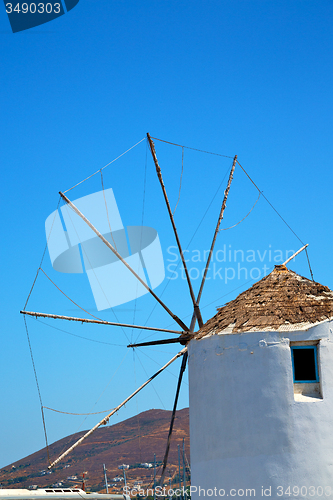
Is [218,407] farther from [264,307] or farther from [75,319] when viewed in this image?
[75,319]

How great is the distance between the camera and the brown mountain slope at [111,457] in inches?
2039

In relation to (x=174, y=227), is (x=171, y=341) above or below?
below

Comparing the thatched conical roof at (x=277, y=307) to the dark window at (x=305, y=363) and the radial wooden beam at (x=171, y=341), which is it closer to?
the dark window at (x=305, y=363)

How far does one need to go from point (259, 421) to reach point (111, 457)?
1991 inches

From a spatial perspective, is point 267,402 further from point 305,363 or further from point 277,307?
point 277,307

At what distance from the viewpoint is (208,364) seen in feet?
40.7

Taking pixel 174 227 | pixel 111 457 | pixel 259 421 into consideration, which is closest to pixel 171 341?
pixel 174 227

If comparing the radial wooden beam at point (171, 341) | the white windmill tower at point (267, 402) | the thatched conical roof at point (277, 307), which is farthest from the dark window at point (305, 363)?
the radial wooden beam at point (171, 341)

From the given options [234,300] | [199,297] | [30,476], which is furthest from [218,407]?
[30,476]

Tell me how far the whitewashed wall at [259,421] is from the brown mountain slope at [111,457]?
36.4 metres

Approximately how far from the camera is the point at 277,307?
12531 mm

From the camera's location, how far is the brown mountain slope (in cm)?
5178

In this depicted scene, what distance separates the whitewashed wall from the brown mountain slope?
36449 mm

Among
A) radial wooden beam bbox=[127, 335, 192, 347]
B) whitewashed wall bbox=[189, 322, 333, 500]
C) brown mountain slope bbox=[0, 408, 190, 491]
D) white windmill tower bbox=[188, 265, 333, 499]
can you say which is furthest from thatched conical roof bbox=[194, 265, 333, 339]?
brown mountain slope bbox=[0, 408, 190, 491]
